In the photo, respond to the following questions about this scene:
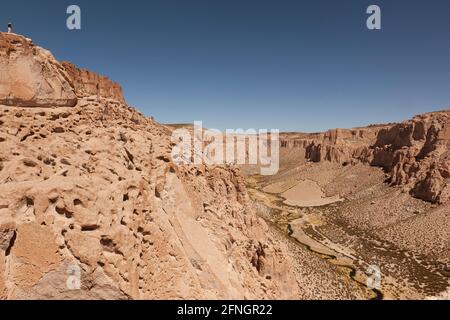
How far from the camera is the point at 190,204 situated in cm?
1780

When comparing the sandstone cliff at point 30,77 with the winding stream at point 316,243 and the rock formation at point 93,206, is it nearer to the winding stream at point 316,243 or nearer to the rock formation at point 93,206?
the rock formation at point 93,206

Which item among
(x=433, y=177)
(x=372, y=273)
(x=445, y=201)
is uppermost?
(x=433, y=177)

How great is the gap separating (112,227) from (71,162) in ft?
13.3

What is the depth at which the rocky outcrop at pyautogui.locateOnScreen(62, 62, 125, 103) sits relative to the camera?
19078 millimetres

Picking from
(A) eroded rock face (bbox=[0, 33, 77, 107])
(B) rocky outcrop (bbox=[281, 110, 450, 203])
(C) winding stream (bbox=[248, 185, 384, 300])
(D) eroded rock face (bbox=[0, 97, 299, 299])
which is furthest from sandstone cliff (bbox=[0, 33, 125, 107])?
(B) rocky outcrop (bbox=[281, 110, 450, 203])

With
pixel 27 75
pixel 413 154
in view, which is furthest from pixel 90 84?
pixel 413 154

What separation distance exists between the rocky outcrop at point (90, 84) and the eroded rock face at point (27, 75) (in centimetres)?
158

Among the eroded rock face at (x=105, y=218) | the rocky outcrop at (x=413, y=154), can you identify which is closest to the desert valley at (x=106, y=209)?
the eroded rock face at (x=105, y=218)

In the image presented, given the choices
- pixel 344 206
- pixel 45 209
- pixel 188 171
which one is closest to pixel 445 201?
pixel 344 206

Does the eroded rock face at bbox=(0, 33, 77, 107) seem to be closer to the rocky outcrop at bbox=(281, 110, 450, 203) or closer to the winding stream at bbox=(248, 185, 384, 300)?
the winding stream at bbox=(248, 185, 384, 300)

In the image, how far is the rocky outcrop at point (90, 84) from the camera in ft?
62.6

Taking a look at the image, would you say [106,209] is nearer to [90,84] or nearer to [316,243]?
[90,84]

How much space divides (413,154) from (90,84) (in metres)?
87.6
